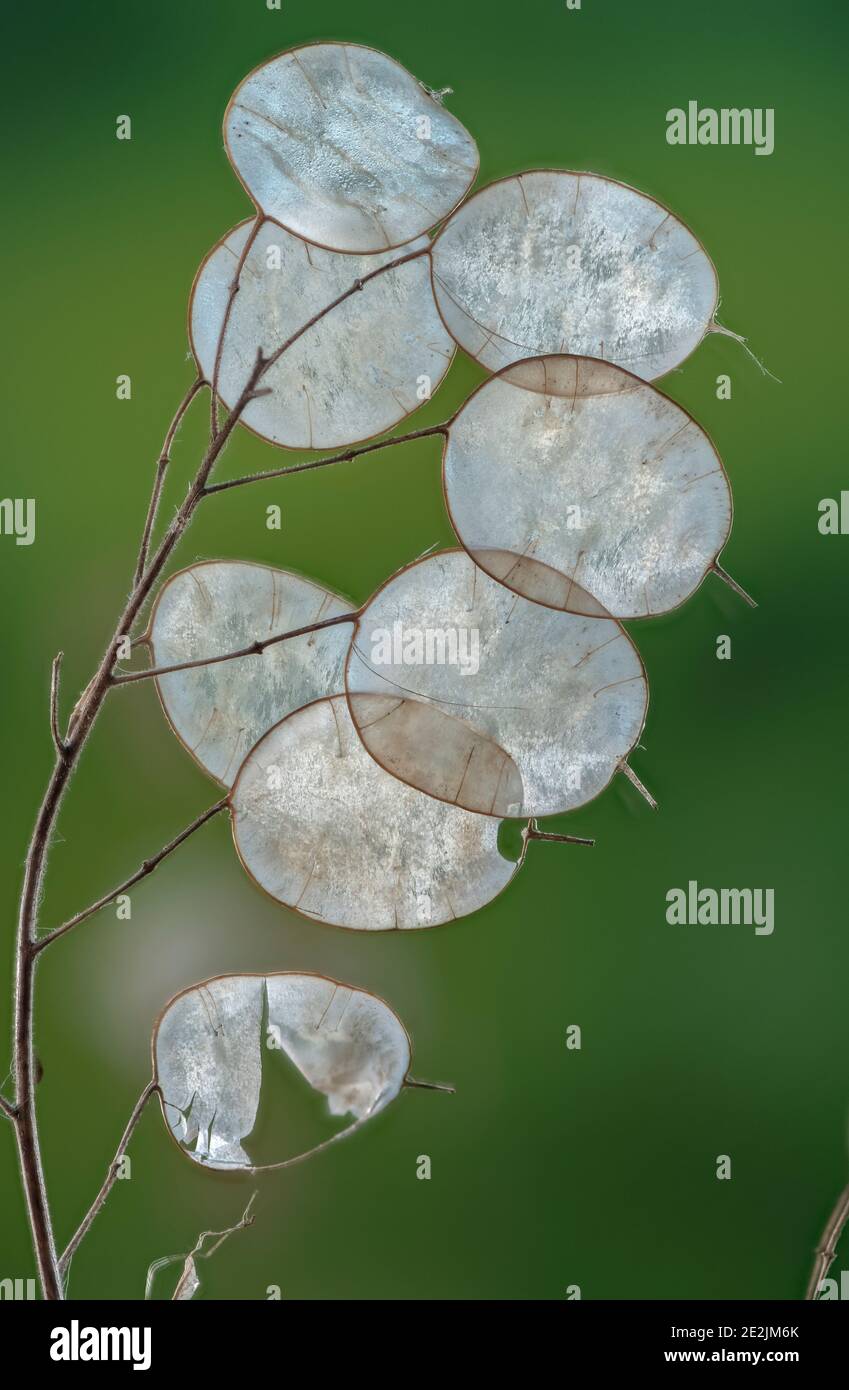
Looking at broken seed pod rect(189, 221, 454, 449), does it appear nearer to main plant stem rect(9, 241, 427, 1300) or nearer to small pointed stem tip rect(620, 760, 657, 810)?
main plant stem rect(9, 241, 427, 1300)

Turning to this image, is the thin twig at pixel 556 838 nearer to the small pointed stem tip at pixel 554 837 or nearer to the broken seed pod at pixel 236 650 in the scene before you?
the small pointed stem tip at pixel 554 837

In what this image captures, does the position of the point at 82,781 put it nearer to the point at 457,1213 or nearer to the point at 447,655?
the point at 447,655

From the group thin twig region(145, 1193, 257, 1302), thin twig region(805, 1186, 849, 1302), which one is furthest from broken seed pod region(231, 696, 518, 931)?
thin twig region(805, 1186, 849, 1302)

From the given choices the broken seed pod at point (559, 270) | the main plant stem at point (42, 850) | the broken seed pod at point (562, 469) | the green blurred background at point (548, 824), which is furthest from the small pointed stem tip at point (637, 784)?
the main plant stem at point (42, 850)

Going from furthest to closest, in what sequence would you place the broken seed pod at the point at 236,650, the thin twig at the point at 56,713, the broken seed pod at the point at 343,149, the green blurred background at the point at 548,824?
the green blurred background at the point at 548,824, the broken seed pod at the point at 236,650, the broken seed pod at the point at 343,149, the thin twig at the point at 56,713

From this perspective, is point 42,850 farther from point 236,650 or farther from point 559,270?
point 559,270
